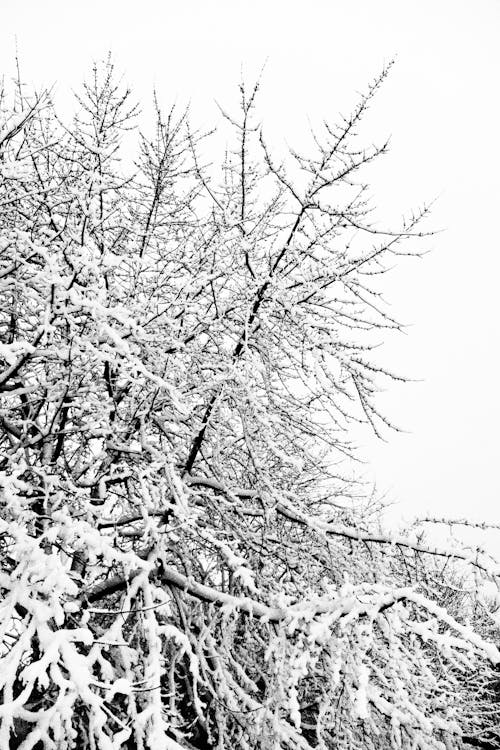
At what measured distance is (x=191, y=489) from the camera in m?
3.52

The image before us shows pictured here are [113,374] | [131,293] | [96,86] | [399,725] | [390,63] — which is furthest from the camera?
[96,86]

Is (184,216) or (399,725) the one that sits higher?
(184,216)

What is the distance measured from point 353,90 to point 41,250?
1899 mm

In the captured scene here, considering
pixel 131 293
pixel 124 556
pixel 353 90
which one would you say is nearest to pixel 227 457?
pixel 131 293

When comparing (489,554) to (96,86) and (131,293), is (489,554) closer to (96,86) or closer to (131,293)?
(131,293)

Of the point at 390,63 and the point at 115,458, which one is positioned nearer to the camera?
the point at 390,63

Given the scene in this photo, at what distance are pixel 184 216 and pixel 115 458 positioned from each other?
2317mm

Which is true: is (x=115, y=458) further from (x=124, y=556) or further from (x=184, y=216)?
(x=184, y=216)

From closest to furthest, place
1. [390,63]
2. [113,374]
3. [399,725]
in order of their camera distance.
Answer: [399,725]
[390,63]
[113,374]

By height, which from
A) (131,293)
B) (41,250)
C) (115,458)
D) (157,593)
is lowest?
(157,593)

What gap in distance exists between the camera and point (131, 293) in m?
3.39

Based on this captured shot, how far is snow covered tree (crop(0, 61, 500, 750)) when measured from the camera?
2.24 metres

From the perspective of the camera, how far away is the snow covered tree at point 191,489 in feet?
7.36

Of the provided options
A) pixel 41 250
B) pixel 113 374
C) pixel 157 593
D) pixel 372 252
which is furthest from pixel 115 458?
pixel 372 252
